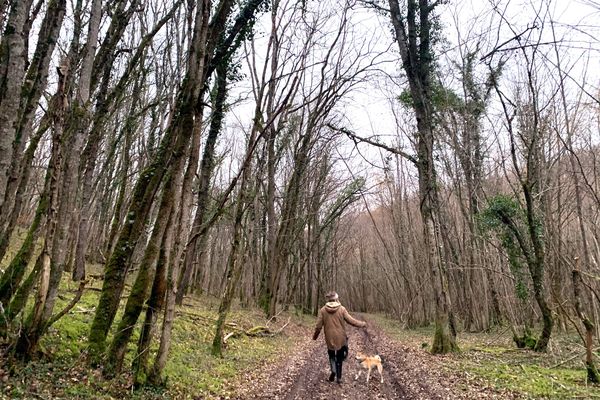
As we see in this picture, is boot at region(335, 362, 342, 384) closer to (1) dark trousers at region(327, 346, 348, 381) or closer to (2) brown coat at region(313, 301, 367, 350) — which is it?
(1) dark trousers at region(327, 346, 348, 381)

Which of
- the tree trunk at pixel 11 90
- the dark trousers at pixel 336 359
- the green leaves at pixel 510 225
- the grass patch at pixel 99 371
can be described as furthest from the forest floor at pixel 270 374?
the green leaves at pixel 510 225

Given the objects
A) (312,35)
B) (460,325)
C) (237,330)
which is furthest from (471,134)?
(237,330)

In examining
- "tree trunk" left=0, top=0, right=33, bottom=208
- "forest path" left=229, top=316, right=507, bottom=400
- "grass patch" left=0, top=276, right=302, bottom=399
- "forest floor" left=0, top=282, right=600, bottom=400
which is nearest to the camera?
"tree trunk" left=0, top=0, right=33, bottom=208

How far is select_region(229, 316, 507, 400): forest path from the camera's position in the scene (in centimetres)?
660

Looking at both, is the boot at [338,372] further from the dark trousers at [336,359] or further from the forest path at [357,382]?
the forest path at [357,382]

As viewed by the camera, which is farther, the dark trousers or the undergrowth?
the dark trousers

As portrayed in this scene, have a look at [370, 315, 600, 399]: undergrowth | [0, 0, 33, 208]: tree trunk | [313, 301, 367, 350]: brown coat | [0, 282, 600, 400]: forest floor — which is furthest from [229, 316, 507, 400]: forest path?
[0, 0, 33, 208]: tree trunk

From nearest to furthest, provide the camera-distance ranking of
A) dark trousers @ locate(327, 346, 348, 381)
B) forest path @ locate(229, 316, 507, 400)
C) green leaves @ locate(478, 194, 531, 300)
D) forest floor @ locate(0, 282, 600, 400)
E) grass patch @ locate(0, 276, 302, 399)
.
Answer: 1. grass patch @ locate(0, 276, 302, 399)
2. forest floor @ locate(0, 282, 600, 400)
3. forest path @ locate(229, 316, 507, 400)
4. dark trousers @ locate(327, 346, 348, 381)
5. green leaves @ locate(478, 194, 531, 300)

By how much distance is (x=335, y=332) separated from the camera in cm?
799

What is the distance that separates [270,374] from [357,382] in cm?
192

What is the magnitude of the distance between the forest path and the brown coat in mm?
787

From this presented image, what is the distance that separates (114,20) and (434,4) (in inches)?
389

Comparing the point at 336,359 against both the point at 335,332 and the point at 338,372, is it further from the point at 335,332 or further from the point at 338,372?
the point at 335,332

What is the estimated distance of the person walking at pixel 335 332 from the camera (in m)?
7.84
